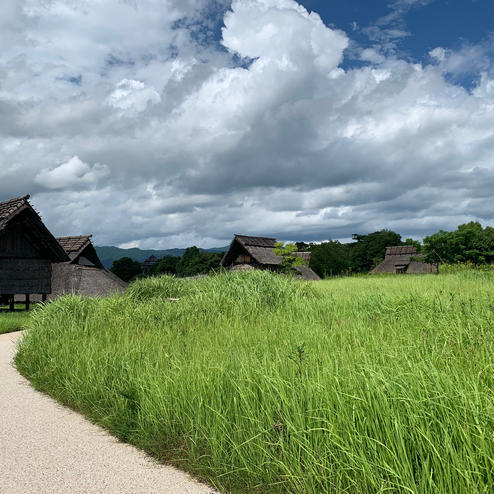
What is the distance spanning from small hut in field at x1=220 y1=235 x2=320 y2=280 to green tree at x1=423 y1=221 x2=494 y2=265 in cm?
1496

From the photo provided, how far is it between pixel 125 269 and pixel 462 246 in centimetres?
3881

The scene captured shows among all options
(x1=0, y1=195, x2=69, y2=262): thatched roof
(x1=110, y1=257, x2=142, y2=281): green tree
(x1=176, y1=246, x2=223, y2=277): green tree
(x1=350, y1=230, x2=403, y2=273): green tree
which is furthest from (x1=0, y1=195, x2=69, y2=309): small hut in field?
(x1=350, y1=230, x2=403, y2=273): green tree

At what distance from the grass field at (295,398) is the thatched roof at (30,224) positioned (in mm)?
11361

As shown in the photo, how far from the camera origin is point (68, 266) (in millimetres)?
24438

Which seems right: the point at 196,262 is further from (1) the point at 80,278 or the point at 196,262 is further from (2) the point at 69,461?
(2) the point at 69,461

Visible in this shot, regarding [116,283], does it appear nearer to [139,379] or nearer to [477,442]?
[139,379]

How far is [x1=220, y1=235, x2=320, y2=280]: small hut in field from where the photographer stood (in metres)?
33.1

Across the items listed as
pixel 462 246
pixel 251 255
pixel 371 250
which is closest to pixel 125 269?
pixel 251 255

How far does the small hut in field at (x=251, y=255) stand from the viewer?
1303 inches

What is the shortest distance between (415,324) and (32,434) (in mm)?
5413

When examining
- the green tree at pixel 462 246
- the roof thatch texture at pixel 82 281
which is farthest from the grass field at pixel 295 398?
the green tree at pixel 462 246

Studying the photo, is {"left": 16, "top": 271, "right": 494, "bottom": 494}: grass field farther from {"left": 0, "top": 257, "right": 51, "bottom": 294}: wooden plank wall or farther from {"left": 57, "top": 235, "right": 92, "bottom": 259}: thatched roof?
{"left": 57, "top": 235, "right": 92, "bottom": 259}: thatched roof

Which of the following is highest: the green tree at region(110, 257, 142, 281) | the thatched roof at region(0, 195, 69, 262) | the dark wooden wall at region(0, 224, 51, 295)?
the thatched roof at region(0, 195, 69, 262)

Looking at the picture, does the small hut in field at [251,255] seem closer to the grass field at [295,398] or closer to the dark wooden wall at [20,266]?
the dark wooden wall at [20,266]
